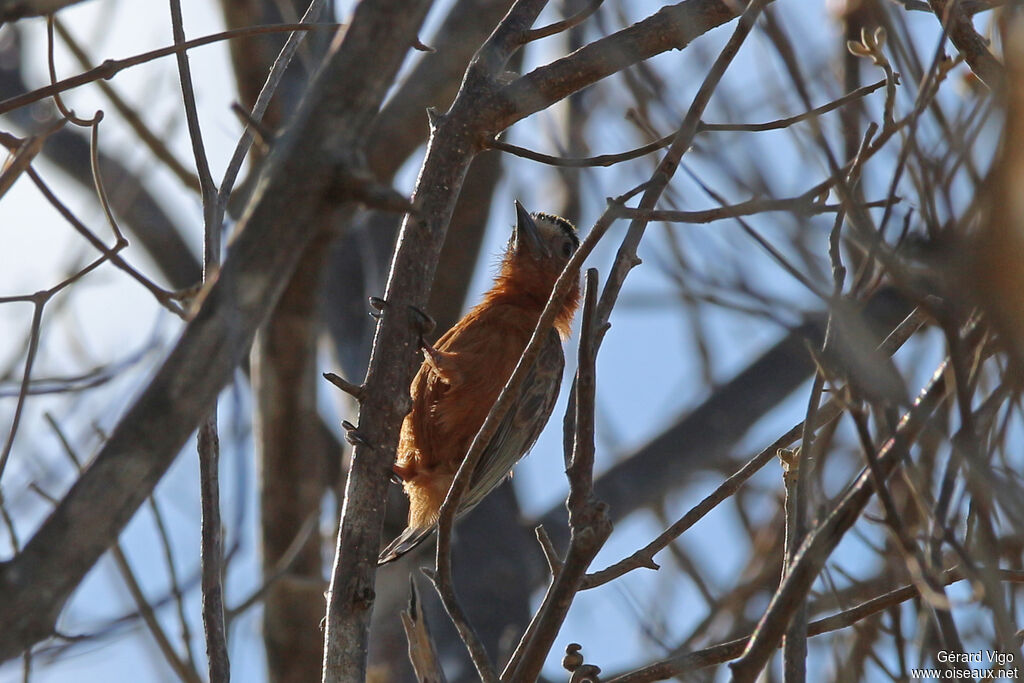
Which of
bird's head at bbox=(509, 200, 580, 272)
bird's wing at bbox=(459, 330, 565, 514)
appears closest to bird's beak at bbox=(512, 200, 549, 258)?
bird's head at bbox=(509, 200, 580, 272)

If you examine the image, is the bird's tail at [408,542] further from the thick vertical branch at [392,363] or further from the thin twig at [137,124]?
the thin twig at [137,124]

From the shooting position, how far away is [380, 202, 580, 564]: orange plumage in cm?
501

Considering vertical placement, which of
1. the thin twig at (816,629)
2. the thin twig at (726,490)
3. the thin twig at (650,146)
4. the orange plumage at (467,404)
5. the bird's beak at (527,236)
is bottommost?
the thin twig at (816,629)

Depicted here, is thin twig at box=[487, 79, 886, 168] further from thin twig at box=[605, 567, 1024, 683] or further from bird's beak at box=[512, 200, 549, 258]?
bird's beak at box=[512, 200, 549, 258]

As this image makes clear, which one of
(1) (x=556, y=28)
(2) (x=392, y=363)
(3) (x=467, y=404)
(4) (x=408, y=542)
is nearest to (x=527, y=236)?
(3) (x=467, y=404)

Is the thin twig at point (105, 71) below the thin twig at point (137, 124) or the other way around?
below

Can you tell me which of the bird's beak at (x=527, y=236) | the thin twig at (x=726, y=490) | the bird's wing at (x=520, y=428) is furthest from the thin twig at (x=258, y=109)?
the bird's beak at (x=527, y=236)

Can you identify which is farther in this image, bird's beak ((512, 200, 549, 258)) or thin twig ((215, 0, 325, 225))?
bird's beak ((512, 200, 549, 258))

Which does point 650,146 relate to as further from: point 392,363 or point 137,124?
point 137,124

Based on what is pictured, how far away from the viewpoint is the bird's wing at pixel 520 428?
4.80m

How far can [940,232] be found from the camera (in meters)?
1.80

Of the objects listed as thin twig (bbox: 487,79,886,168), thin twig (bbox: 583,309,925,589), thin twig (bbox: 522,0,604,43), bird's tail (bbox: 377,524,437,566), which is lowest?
thin twig (bbox: 583,309,925,589)

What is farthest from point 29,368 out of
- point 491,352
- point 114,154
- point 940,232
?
point 114,154

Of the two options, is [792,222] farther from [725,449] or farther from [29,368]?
[725,449]
